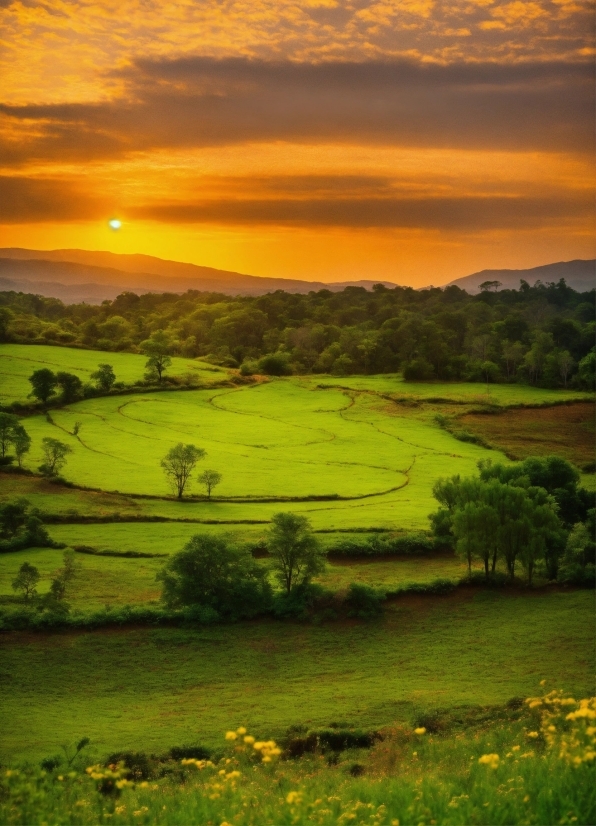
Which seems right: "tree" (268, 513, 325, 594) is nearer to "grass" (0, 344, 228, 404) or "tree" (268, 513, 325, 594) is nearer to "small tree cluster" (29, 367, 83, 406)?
"grass" (0, 344, 228, 404)

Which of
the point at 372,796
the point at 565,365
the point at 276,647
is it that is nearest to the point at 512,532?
the point at 276,647

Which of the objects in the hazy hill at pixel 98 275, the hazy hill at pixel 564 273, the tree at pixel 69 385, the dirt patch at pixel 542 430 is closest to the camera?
the hazy hill at pixel 98 275

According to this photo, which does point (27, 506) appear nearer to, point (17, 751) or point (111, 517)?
point (111, 517)

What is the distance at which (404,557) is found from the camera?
68.4 ft

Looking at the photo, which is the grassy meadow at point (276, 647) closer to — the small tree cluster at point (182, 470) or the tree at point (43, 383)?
the tree at point (43, 383)

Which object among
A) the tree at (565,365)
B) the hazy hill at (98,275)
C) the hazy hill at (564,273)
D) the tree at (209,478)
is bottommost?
the tree at (209,478)

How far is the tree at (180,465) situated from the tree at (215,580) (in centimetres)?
523

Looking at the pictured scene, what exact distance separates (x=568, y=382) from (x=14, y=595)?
28.8 metres

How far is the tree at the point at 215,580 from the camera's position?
16.9m

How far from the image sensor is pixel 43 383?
22.8 metres

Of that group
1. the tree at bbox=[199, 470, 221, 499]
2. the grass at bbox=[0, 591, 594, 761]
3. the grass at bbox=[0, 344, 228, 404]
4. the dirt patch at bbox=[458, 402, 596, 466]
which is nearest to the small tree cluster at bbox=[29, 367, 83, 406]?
the grass at bbox=[0, 344, 228, 404]

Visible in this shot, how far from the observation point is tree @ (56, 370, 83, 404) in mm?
24000

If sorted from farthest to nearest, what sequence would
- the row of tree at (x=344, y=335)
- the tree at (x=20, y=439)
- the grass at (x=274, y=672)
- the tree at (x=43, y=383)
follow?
1. the row of tree at (x=344, y=335)
2. the tree at (x=43, y=383)
3. the tree at (x=20, y=439)
4. the grass at (x=274, y=672)

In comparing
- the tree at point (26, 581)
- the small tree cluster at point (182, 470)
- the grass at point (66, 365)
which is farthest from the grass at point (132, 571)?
the grass at point (66, 365)
